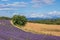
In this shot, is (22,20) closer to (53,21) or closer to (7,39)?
(53,21)

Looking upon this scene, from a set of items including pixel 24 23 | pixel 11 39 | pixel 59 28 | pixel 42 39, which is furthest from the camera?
pixel 24 23

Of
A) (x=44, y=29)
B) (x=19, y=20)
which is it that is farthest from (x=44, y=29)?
(x=19, y=20)

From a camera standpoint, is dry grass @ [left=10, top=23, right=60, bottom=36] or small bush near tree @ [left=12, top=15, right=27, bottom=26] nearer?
dry grass @ [left=10, top=23, right=60, bottom=36]

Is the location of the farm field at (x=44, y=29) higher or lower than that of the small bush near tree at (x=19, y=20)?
lower

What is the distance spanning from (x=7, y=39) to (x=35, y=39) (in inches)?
28.0

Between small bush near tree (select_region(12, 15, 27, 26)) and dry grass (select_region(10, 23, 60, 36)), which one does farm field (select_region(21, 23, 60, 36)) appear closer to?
dry grass (select_region(10, 23, 60, 36))

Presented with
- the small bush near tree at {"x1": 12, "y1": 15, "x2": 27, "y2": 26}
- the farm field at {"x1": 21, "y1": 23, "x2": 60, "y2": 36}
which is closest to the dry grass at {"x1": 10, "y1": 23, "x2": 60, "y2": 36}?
the farm field at {"x1": 21, "y1": 23, "x2": 60, "y2": 36}

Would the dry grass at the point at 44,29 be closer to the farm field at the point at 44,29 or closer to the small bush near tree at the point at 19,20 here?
the farm field at the point at 44,29

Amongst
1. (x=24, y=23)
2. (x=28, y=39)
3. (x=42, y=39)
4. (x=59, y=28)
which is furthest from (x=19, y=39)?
(x=24, y=23)

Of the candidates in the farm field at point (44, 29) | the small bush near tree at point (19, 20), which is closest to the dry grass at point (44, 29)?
the farm field at point (44, 29)

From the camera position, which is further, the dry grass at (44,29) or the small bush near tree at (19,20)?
the small bush near tree at (19,20)

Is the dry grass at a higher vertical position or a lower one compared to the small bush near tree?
lower

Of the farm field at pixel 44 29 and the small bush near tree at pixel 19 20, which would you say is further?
the small bush near tree at pixel 19 20

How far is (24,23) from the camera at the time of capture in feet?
59.2
